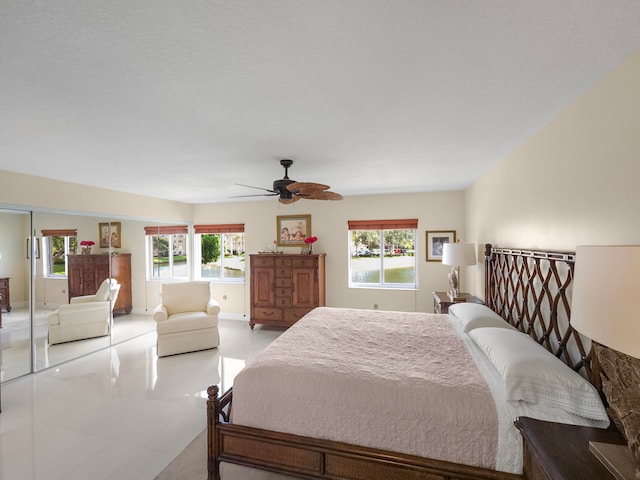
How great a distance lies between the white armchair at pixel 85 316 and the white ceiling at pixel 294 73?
2328 mm

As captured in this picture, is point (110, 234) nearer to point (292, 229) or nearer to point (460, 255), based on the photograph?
point (292, 229)

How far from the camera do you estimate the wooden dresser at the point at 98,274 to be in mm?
4117

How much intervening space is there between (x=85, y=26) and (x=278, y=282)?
433cm

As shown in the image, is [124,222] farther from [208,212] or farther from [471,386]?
[471,386]

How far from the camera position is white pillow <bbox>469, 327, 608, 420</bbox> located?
1.45 metres

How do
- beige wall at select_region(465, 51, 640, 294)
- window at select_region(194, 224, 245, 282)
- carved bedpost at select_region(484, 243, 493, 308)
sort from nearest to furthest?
beige wall at select_region(465, 51, 640, 294)
carved bedpost at select_region(484, 243, 493, 308)
window at select_region(194, 224, 245, 282)

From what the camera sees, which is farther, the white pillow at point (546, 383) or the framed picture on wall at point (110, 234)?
the framed picture on wall at point (110, 234)

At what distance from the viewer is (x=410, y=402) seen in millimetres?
1633

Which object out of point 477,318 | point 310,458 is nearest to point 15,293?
point 310,458

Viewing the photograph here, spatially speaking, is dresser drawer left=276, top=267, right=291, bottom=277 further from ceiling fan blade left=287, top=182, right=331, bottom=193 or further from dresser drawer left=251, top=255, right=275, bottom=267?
ceiling fan blade left=287, top=182, right=331, bottom=193

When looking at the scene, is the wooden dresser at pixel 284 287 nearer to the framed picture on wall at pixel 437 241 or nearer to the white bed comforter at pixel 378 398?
the framed picture on wall at pixel 437 241

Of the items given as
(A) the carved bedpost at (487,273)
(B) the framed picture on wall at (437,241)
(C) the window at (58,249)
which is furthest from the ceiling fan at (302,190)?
(C) the window at (58,249)

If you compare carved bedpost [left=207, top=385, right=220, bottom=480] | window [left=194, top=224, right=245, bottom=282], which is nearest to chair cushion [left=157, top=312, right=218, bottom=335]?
window [left=194, top=224, right=245, bottom=282]

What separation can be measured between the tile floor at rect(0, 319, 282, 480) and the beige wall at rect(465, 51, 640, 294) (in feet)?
10.4
